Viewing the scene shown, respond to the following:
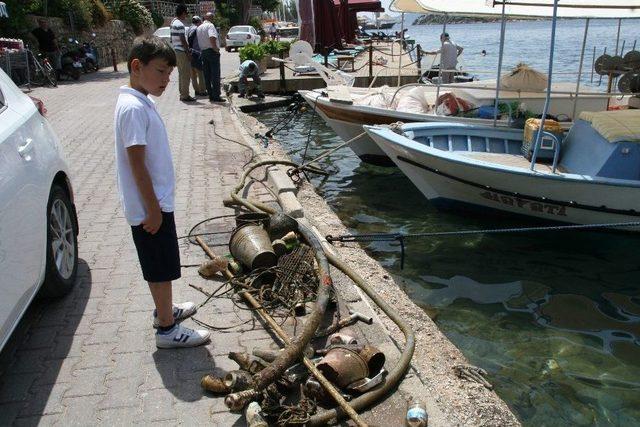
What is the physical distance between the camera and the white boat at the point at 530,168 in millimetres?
6629

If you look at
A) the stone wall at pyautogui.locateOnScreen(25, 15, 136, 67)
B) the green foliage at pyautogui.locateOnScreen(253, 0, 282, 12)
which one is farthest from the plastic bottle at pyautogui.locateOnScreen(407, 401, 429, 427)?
the green foliage at pyautogui.locateOnScreen(253, 0, 282, 12)

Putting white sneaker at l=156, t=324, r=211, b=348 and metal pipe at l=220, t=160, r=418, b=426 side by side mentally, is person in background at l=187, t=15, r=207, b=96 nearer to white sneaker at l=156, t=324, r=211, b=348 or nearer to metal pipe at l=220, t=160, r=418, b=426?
metal pipe at l=220, t=160, r=418, b=426

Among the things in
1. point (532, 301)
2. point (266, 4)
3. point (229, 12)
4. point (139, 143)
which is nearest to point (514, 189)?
point (532, 301)

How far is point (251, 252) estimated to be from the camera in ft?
15.3

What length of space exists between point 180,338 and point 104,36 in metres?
26.7

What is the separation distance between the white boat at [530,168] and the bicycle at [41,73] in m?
13.2

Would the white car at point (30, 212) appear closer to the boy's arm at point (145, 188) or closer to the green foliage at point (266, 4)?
the boy's arm at point (145, 188)

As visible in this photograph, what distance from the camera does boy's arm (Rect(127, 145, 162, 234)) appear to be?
3.09 meters

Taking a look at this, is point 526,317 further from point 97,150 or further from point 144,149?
point 97,150

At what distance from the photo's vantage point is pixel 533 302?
5848 millimetres

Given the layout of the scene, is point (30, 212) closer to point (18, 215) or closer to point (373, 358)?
point (18, 215)

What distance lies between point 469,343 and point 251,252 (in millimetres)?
2043

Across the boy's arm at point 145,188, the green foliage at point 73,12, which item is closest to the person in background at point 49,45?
the green foliage at point 73,12

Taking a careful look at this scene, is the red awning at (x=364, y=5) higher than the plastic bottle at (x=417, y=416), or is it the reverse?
the red awning at (x=364, y=5)
